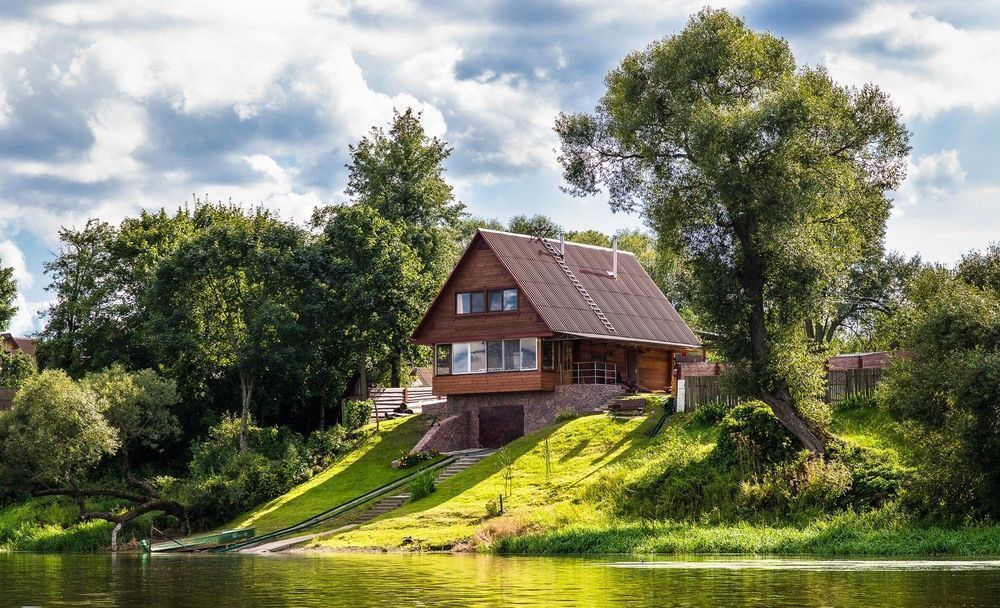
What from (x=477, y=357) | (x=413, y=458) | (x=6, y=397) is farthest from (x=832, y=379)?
(x=6, y=397)

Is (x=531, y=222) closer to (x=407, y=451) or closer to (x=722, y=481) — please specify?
(x=407, y=451)

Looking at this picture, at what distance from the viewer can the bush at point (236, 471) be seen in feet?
188

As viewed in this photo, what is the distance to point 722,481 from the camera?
44.6 m

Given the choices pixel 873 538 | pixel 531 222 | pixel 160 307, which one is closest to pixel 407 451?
pixel 160 307

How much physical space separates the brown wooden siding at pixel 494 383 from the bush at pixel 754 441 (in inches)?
652

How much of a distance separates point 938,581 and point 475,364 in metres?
41.1

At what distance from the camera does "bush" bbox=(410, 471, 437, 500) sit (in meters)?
53.4

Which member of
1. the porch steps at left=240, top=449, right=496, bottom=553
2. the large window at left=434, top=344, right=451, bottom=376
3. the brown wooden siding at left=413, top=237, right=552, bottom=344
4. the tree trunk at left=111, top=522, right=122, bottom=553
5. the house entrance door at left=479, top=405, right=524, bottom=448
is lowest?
the tree trunk at left=111, top=522, right=122, bottom=553

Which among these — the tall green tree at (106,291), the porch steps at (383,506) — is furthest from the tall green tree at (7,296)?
the porch steps at (383,506)

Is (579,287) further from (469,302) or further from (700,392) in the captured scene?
(700,392)

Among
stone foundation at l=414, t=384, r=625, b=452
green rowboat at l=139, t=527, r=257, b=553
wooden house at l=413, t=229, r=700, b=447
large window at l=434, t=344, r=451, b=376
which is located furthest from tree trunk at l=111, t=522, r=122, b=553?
large window at l=434, t=344, r=451, b=376

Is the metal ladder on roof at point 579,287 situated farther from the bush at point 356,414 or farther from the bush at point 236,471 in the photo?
the bush at point 236,471

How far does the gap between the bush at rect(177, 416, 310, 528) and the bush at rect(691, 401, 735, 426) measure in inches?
775

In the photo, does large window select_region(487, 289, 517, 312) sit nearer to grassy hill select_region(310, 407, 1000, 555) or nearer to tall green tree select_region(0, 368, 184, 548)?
grassy hill select_region(310, 407, 1000, 555)
